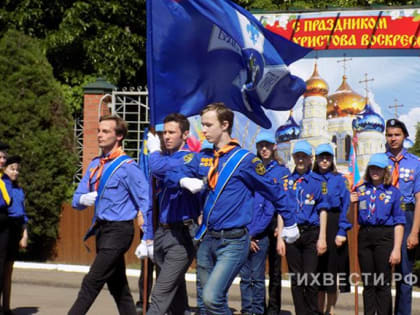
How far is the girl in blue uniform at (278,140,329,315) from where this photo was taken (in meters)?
10.2

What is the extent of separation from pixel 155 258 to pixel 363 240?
7.53 ft

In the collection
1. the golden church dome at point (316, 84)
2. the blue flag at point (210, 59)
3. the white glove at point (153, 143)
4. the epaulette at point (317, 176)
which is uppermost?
the golden church dome at point (316, 84)

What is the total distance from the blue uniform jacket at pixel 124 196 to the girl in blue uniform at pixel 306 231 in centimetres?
210

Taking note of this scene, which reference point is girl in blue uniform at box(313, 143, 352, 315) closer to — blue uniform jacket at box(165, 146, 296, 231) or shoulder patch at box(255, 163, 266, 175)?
blue uniform jacket at box(165, 146, 296, 231)

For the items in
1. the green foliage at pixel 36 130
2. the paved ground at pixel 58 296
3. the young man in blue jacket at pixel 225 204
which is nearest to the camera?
the young man in blue jacket at pixel 225 204

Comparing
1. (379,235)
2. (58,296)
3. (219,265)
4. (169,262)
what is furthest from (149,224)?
(58,296)

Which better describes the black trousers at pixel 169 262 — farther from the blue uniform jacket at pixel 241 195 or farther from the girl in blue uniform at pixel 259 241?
the girl in blue uniform at pixel 259 241

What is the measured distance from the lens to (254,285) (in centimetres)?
1032

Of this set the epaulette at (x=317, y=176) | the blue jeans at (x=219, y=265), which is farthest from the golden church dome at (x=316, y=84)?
the blue jeans at (x=219, y=265)

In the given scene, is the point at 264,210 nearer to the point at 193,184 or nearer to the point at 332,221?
the point at 332,221

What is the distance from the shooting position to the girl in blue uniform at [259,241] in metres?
10.3

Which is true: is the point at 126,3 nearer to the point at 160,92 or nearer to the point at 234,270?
the point at 160,92

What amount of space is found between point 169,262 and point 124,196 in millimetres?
792

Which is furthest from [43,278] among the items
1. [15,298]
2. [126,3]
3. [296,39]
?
[126,3]
